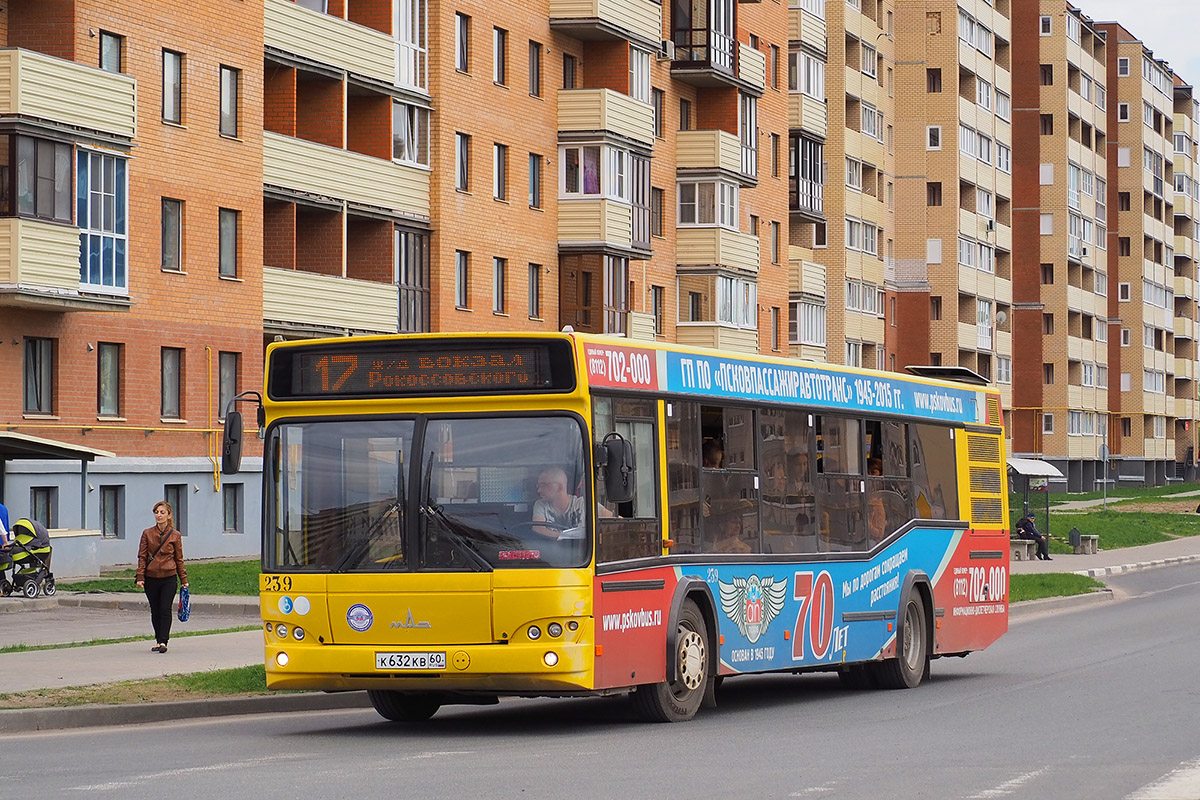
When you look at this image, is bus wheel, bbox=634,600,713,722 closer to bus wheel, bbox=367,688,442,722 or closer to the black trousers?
bus wheel, bbox=367,688,442,722

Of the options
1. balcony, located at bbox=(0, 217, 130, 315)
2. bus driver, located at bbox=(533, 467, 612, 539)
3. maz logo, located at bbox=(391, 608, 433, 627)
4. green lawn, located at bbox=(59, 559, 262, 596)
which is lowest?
green lawn, located at bbox=(59, 559, 262, 596)

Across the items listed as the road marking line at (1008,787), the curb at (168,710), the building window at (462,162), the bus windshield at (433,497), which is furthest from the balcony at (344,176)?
the road marking line at (1008,787)

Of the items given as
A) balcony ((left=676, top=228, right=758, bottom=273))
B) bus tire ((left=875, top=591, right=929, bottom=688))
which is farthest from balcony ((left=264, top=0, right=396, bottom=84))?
bus tire ((left=875, top=591, right=929, bottom=688))

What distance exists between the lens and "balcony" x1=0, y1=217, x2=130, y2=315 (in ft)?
115

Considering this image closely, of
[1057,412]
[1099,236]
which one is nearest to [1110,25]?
[1099,236]

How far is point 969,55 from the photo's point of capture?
315 ft

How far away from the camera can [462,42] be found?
5041 cm

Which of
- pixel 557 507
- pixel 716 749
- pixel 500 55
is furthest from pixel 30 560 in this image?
pixel 500 55

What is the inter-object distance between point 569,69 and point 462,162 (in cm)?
708

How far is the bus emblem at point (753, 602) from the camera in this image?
51.3 ft

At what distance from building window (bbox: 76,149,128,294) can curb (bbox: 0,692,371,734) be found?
71.0ft

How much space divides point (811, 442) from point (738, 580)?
6.15 feet

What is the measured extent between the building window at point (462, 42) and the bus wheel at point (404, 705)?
35806mm

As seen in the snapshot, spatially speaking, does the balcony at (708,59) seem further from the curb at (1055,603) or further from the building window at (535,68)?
the curb at (1055,603)
